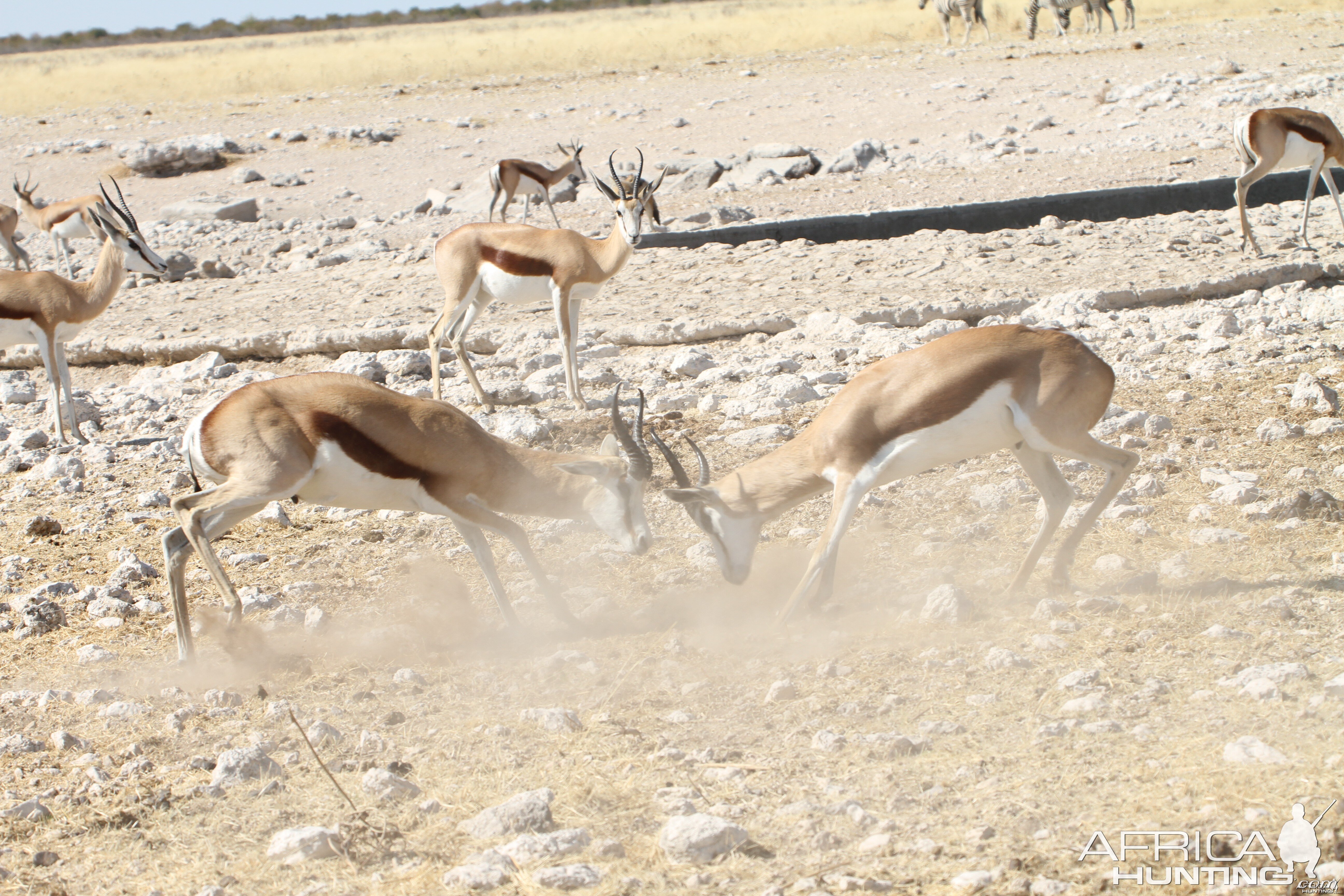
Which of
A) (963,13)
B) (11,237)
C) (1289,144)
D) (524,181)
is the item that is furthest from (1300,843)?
(963,13)

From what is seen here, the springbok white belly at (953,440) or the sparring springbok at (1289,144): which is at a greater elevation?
the sparring springbok at (1289,144)

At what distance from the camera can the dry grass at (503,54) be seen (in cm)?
3125

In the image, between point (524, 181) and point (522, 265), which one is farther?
point (524, 181)

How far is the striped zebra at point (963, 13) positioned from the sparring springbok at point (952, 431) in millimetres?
27144

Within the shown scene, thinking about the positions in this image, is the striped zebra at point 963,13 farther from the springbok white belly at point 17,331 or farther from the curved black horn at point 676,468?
the curved black horn at point 676,468

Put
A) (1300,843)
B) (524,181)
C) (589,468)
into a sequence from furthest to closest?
(524,181)
(589,468)
(1300,843)

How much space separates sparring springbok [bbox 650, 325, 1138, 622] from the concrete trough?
7.75 meters

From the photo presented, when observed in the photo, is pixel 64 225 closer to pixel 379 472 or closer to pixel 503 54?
pixel 379 472

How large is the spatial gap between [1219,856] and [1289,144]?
36.2 feet

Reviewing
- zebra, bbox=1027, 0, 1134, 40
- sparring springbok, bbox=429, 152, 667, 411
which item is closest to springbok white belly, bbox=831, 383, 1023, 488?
sparring springbok, bbox=429, 152, 667, 411

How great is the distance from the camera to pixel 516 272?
9047mm

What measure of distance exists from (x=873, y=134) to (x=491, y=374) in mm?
12134

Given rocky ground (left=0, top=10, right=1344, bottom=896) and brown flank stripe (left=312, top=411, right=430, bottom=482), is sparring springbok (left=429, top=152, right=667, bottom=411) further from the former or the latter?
Result: brown flank stripe (left=312, top=411, right=430, bottom=482)

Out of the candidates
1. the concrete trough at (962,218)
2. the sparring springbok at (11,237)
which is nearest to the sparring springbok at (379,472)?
the concrete trough at (962,218)
